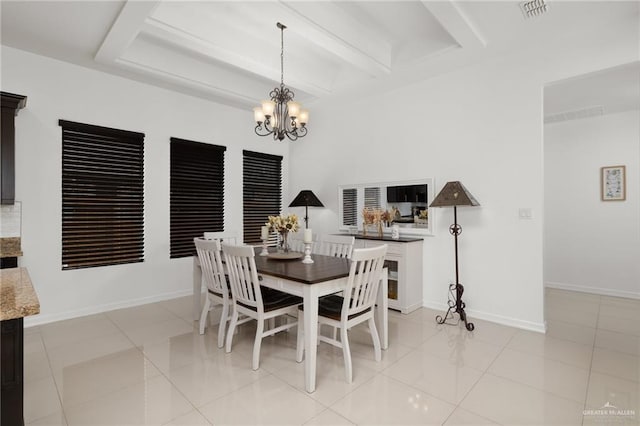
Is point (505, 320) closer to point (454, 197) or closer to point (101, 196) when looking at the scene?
point (454, 197)

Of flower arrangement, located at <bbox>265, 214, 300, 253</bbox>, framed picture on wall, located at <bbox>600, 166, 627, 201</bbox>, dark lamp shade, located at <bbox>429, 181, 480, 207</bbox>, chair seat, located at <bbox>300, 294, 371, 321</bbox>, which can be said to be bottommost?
chair seat, located at <bbox>300, 294, 371, 321</bbox>

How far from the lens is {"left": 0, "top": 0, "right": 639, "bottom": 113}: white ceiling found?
2785mm

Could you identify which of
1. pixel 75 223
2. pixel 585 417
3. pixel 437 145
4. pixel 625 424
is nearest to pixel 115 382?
pixel 75 223

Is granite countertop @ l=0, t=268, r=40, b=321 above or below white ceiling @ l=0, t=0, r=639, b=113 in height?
below

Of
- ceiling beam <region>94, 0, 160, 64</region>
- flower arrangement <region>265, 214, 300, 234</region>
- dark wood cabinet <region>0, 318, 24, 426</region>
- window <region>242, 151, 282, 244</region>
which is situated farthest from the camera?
window <region>242, 151, 282, 244</region>

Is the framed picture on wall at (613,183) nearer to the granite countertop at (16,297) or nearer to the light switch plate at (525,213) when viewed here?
the light switch plate at (525,213)

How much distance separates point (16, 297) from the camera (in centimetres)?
132

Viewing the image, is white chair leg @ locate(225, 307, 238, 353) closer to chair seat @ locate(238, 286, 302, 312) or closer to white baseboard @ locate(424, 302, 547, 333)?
chair seat @ locate(238, 286, 302, 312)

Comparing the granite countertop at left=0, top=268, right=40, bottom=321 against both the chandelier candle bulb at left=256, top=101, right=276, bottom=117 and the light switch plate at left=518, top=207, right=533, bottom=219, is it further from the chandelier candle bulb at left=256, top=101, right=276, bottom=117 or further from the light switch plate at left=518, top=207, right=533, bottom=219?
the light switch plate at left=518, top=207, right=533, bottom=219

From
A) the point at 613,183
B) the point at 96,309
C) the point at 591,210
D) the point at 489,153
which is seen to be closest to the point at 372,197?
the point at 489,153

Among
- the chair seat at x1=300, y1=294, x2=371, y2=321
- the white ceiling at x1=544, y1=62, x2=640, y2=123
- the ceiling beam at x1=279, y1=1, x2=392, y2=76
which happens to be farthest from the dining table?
the white ceiling at x1=544, y1=62, x2=640, y2=123

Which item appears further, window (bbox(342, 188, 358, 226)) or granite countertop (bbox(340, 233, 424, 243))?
window (bbox(342, 188, 358, 226))

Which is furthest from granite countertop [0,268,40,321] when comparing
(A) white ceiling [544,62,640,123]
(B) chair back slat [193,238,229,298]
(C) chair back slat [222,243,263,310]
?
(A) white ceiling [544,62,640,123]

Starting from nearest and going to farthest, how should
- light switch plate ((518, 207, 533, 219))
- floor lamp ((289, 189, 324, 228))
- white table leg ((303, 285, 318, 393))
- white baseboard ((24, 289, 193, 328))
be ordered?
white table leg ((303, 285, 318, 393)) → light switch plate ((518, 207, 533, 219)) → white baseboard ((24, 289, 193, 328)) → floor lamp ((289, 189, 324, 228))
